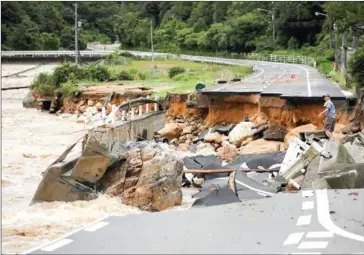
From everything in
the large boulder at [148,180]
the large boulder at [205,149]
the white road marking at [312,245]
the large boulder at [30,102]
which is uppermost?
the white road marking at [312,245]

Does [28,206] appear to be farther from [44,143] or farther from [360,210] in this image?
[44,143]

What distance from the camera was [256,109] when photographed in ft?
87.0

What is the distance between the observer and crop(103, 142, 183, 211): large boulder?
46.1ft

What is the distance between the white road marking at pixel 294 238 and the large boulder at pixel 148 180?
6208 millimetres

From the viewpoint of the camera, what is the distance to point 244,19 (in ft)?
311

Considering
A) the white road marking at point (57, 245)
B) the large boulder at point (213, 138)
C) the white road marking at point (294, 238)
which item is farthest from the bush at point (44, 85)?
the white road marking at point (294, 238)

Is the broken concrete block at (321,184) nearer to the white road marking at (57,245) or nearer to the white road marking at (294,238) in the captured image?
the white road marking at (294,238)

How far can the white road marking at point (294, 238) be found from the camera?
25.1ft

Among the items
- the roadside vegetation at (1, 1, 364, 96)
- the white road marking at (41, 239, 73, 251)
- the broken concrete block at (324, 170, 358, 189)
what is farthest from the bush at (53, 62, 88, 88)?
the white road marking at (41, 239, 73, 251)

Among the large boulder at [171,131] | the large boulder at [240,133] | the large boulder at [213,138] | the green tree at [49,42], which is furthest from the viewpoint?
the green tree at [49,42]

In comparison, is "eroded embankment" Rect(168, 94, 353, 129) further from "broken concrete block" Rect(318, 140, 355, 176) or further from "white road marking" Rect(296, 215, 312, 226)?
"white road marking" Rect(296, 215, 312, 226)

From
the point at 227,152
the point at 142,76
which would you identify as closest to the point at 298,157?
the point at 227,152

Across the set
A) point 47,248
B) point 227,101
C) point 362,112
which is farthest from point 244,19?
point 47,248

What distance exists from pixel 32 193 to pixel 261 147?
8.12 m
